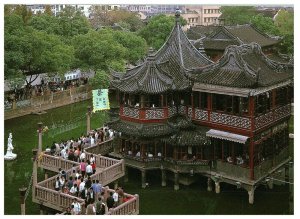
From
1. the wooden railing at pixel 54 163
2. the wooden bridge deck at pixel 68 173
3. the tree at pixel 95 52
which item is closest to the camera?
the wooden bridge deck at pixel 68 173

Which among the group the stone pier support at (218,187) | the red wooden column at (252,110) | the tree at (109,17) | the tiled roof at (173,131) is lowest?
the stone pier support at (218,187)

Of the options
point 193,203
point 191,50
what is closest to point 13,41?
point 191,50

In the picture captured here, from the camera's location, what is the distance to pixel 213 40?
5512 centimetres

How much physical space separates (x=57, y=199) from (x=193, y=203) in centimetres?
764

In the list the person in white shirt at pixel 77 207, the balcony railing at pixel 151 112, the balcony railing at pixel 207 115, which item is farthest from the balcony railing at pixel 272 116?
the person in white shirt at pixel 77 207

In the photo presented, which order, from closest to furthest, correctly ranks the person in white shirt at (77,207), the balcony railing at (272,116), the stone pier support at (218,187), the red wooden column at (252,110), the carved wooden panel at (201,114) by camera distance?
the person in white shirt at (77,207) < the red wooden column at (252,110) < the balcony railing at (272,116) < the stone pier support at (218,187) < the carved wooden panel at (201,114)

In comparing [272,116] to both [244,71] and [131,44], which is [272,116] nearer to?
[244,71]

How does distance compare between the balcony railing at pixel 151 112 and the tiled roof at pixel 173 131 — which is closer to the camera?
the tiled roof at pixel 173 131

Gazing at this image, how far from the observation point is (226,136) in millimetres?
27047

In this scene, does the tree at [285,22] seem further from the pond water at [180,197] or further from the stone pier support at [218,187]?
the stone pier support at [218,187]

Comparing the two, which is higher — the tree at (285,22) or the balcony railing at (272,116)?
the tree at (285,22)

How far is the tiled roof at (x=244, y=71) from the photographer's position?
26406 mm

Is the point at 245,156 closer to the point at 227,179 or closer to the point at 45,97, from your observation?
the point at 227,179

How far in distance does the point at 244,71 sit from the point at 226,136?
3.56 m
